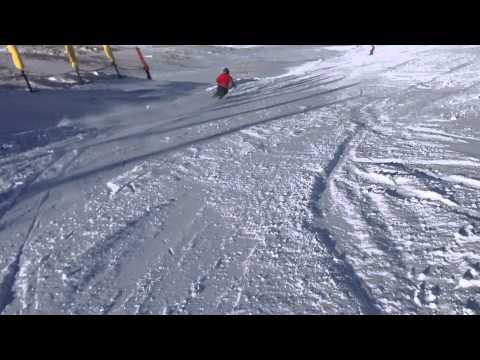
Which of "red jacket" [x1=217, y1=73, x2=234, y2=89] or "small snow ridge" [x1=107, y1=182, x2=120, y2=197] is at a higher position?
"red jacket" [x1=217, y1=73, x2=234, y2=89]

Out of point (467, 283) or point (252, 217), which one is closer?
point (467, 283)

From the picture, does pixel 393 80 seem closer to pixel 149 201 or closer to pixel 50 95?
pixel 149 201

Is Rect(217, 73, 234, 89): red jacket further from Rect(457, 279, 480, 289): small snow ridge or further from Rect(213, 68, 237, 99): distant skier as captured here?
Rect(457, 279, 480, 289): small snow ridge

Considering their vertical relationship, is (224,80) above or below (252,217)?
above

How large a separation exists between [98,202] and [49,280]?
1.39m

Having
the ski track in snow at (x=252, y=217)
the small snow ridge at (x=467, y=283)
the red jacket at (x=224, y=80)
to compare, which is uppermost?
the red jacket at (x=224, y=80)

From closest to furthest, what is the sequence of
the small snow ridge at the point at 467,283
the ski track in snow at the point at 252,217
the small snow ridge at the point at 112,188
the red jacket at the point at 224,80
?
the small snow ridge at the point at 467,283 → the ski track in snow at the point at 252,217 → the small snow ridge at the point at 112,188 → the red jacket at the point at 224,80

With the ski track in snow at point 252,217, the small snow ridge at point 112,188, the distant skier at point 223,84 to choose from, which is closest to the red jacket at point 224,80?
the distant skier at point 223,84

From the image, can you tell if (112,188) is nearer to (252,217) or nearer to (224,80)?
(252,217)

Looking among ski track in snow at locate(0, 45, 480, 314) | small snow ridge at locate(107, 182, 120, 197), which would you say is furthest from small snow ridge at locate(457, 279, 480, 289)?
small snow ridge at locate(107, 182, 120, 197)

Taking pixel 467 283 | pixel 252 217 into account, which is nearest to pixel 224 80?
pixel 252 217

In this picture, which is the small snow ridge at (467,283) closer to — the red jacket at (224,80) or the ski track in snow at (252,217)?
the ski track in snow at (252,217)

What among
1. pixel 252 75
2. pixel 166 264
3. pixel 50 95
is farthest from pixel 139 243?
pixel 252 75

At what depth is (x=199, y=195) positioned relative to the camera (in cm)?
452
